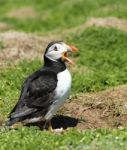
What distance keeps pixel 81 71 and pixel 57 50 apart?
499 cm

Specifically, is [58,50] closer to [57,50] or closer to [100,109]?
[57,50]

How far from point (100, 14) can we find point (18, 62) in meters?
9.36

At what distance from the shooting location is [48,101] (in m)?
11.1

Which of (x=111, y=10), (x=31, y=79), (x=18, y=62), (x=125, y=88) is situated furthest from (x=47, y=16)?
(x=31, y=79)

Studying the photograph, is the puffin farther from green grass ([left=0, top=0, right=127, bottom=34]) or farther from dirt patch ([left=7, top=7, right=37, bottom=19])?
dirt patch ([left=7, top=7, right=37, bottom=19])

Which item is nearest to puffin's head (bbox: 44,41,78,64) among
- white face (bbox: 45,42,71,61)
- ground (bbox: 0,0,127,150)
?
white face (bbox: 45,42,71,61)

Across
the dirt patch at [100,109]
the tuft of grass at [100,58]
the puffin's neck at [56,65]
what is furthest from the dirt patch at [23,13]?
the puffin's neck at [56,65]

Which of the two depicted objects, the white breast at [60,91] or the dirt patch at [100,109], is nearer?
the white breast at [60,91]

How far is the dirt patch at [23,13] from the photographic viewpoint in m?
31.0

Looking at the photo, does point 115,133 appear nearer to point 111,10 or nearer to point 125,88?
point 125,88

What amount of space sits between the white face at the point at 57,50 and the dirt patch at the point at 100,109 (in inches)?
49.3

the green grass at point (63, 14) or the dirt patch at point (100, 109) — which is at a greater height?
the dirt patch at point (100, 109)

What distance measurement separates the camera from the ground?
10102mm

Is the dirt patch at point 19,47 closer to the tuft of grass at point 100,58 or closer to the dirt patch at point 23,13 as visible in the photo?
the tuft of grass at point 100,58
